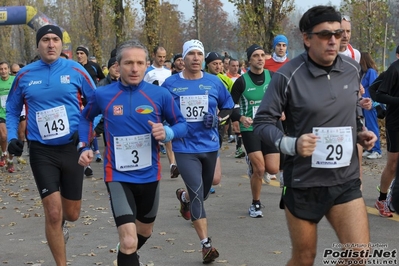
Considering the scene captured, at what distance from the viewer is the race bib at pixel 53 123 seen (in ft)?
21.4

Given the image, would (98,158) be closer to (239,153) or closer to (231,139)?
(239,153)

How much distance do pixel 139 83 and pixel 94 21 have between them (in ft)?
110

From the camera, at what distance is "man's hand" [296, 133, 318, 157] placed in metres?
4.38

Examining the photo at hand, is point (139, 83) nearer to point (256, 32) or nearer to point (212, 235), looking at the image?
point (212, 235)

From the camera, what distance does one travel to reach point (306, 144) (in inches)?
173

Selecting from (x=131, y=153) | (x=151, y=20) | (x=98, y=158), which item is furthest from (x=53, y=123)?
(x=151, y=20)

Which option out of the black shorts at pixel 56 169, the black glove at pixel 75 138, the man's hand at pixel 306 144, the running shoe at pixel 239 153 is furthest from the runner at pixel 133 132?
the running shoe at pixel 239 153

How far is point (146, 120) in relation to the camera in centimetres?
566

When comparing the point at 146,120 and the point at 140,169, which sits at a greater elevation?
the point at 146,120

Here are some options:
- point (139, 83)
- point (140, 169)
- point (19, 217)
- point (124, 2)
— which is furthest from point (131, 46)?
point (124, 2)

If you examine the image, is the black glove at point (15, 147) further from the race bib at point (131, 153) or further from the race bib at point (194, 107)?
the race bib at point (194, 107)

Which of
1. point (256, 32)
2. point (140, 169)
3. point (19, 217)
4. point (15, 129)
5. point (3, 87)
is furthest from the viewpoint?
point (256, 32)

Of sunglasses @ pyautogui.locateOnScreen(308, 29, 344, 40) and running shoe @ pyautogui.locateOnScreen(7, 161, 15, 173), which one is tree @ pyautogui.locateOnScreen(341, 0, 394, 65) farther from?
sunglasses @ pyautogui.locateOnScreen(308, 29, 344, 40)

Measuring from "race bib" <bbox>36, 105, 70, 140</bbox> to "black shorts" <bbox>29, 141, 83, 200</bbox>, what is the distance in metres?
0.11
